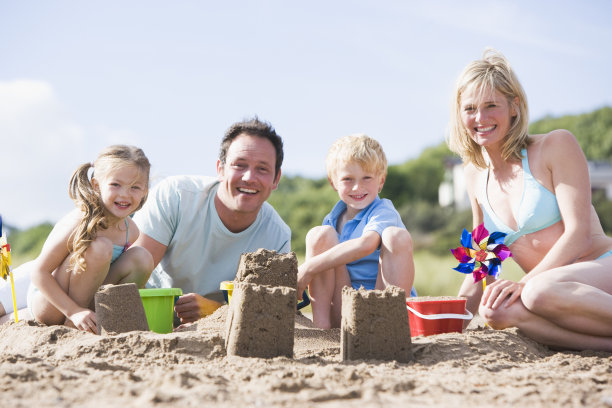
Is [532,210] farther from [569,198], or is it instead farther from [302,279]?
[302,279]

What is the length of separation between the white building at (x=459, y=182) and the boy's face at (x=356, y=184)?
1115 inches

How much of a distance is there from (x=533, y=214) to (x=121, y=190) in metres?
2.65

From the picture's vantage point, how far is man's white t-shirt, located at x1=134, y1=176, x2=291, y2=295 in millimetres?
4367

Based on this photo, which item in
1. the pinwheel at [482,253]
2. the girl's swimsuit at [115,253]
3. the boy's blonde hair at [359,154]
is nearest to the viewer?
the pinwheel at [482,253]

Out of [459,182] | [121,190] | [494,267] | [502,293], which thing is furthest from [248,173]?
[459,182]

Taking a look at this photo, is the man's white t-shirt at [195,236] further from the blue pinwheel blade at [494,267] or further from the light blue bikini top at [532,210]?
the light blue bikini top at [532,210]

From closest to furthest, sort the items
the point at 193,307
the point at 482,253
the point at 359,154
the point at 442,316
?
the point at 442,316
the point at 482,253
the point at 359,154
the point at 193,307

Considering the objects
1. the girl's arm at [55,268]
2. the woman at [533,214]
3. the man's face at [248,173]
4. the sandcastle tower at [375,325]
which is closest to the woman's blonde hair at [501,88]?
the woman at [533,214]

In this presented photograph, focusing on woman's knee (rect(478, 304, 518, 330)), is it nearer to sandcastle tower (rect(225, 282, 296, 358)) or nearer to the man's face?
sandcastle tower (rect(225, 282, 296, 358))

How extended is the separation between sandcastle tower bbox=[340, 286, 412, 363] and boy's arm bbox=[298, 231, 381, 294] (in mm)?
883

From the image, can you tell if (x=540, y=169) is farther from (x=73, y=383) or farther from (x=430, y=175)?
(x=430, y=175)

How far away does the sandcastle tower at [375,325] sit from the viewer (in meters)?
2.73

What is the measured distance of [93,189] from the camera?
386cm

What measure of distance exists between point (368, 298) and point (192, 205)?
2.11m
